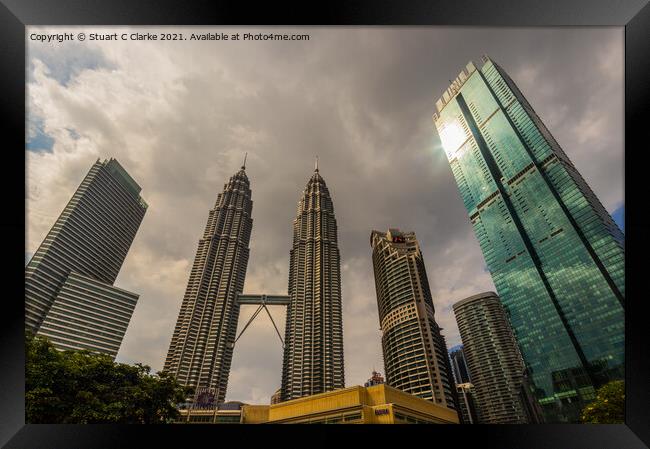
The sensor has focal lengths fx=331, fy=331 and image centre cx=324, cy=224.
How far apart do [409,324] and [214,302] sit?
42539 millimetres

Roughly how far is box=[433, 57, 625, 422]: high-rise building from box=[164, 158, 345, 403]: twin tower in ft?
118

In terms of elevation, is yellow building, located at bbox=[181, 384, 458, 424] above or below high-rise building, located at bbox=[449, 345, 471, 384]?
below

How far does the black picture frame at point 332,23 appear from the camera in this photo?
438 cm

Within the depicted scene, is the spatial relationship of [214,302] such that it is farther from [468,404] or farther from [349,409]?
[468,404]

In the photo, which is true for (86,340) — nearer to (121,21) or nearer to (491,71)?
(121,21)

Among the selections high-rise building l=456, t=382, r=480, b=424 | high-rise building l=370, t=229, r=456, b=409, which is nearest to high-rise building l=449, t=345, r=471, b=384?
high-rise building l=456, t=382, r=480, b=424

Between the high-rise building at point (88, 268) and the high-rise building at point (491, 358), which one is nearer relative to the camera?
the high-rise building at point (88, 268)

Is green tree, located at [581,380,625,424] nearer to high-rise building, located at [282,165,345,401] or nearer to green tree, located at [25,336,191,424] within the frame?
green tree, located at [25,336,191,424]

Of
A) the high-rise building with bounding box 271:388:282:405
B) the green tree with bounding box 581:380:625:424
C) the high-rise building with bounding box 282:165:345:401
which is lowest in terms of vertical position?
the green tree with bounding box 581:380:625:424

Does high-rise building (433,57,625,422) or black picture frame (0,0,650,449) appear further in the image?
high-rise building (433,57,625,422)

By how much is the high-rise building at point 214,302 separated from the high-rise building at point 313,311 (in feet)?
42.6

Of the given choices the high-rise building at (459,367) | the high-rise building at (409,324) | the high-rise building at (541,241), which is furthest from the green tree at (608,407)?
the high-rise building at (459,367)

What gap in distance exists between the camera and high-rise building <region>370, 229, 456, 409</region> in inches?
2361

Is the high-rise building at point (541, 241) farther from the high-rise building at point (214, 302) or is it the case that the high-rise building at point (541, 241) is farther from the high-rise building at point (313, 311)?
the high-rise building at point (214, 302)
